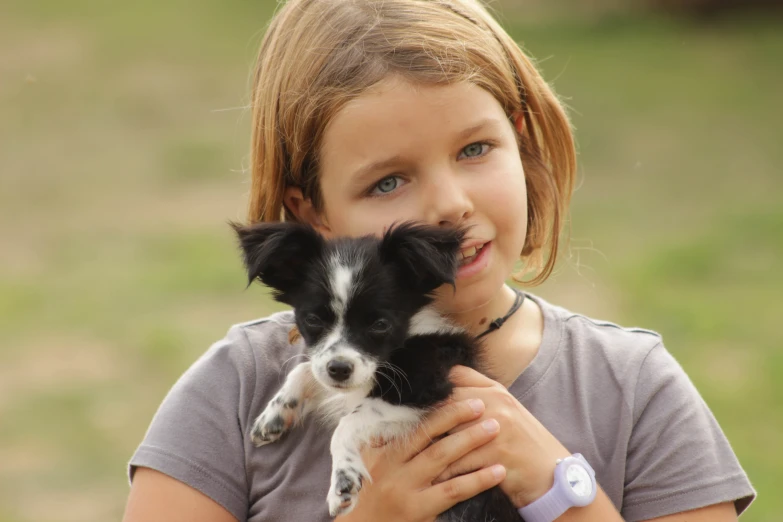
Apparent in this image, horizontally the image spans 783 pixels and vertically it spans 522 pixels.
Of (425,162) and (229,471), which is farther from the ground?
(425,162)

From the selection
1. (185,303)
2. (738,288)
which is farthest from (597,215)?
(185,303)

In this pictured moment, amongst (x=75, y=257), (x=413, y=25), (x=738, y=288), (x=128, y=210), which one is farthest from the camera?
(x=128, y=210)

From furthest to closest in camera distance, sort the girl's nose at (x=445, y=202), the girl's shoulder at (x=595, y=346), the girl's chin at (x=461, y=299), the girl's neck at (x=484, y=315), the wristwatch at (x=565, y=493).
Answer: the girl's neck at (x=484, y=315)
the girl's shoulder at (x=595, y=346)
the girl's chin at (x=461, y=299)
the girl's nose at (x=445, y=202)
the wristwatch at (x=565, y=493)

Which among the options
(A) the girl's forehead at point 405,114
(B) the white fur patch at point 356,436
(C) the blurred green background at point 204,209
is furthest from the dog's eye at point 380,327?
(C) the blurred green background at point 204,209

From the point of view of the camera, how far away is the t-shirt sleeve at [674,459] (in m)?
2.80

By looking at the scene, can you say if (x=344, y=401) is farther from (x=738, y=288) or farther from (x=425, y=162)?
(x=738, y=288)

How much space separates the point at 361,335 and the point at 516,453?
509 mm

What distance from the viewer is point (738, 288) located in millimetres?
8398

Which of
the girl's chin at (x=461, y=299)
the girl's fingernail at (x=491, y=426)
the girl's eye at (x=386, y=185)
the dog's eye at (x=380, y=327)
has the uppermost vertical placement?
the girl's eye at (x=386, y=185)

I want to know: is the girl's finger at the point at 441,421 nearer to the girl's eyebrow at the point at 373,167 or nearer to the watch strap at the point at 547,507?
the watch strap at the point at 547,507

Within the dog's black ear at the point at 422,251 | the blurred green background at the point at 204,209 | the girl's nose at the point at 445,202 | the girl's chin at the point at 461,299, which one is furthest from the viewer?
the blurred green background at the point at 204,209

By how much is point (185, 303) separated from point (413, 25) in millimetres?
5762

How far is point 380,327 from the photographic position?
2688mm

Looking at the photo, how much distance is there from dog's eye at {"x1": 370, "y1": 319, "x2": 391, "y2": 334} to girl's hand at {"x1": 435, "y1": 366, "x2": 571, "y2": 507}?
0.29 metres
